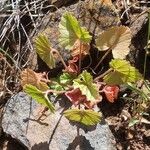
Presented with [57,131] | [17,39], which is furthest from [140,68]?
[17,39]

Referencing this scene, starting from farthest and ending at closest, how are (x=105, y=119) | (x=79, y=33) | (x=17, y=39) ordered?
(x=17, y=39)
(x=105, y=119)
(x=79, y=33)

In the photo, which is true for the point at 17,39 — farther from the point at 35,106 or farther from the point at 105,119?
the point at 105,119

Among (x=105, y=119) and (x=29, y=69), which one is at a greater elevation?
(x=29, y=69)

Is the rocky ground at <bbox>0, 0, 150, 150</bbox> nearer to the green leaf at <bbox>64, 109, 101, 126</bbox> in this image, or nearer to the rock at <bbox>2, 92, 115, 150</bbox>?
the rock at <bbox>2, 92, 115, 150</bbox>

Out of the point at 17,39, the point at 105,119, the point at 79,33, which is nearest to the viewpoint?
the point at 79,33

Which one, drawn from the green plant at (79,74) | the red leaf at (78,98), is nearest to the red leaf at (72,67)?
the green plant at (79,74)

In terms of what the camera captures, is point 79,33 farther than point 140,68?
No
